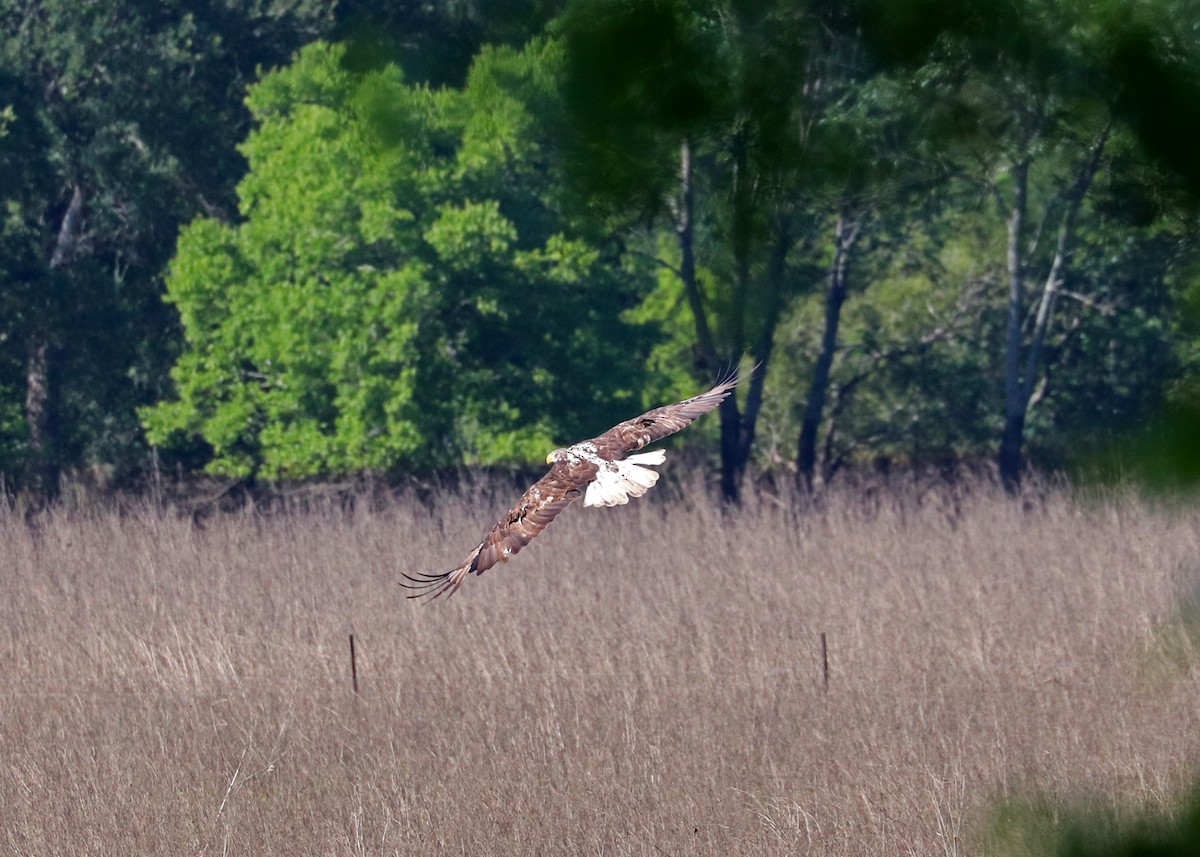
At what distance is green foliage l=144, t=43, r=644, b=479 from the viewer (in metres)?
15.8

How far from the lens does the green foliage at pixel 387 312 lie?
15844 mm

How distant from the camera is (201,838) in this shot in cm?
575

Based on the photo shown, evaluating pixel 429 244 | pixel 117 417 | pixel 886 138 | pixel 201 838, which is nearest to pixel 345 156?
pixel 429 244

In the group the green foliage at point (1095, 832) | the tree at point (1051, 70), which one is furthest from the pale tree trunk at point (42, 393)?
the green foliage at point (1095, 832)

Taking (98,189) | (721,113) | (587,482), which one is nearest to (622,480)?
(587,482)

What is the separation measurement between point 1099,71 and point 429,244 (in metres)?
14.7

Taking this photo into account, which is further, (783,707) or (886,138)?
(783,707)

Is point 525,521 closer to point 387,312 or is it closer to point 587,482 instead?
point 587,482

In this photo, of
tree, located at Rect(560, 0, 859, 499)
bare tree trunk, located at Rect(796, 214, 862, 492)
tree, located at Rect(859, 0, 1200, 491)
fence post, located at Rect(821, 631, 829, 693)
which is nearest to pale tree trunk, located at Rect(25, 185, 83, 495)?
bare tree trunk, located at Rect(796, 214, 862, 492)

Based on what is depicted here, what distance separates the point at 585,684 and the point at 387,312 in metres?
8.59

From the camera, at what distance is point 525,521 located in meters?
4.22

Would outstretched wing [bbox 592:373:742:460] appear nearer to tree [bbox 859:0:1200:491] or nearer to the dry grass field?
the dry grass field

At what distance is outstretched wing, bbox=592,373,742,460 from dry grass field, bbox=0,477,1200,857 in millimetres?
1476

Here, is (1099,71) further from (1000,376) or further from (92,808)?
(1000,376)
